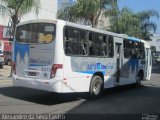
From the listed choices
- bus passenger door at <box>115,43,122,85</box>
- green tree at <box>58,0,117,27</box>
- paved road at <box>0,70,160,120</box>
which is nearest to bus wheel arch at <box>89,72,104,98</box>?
paved road at <box>0,70,160,120</box>

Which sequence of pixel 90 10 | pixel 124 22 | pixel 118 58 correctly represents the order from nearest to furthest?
pixel 118 58, pixel 90 10, pixel 124 22

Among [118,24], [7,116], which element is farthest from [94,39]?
[118,24]

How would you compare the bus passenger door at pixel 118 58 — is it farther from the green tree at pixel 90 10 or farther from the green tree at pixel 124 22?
the green tree at pixel 124 22

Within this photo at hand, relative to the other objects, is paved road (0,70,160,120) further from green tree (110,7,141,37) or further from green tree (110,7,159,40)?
green tree (110,7,141,37)

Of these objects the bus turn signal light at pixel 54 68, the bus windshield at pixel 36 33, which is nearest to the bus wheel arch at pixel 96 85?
the bus turn signal light at pixel 54 68

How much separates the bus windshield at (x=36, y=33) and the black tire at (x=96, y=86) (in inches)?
105

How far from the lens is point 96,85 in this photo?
14.4m

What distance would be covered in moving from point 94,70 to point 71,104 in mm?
2099

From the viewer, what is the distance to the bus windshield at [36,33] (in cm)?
1248

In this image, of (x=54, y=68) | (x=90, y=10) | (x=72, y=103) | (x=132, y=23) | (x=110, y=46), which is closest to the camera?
(x=54, y=68)

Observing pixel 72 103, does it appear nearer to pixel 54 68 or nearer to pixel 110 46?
pixel 54 68

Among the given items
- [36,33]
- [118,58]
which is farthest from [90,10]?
[36,33]

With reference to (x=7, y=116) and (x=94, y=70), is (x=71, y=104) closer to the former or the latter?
(x=94, y=70)

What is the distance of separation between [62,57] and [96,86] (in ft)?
9.08
